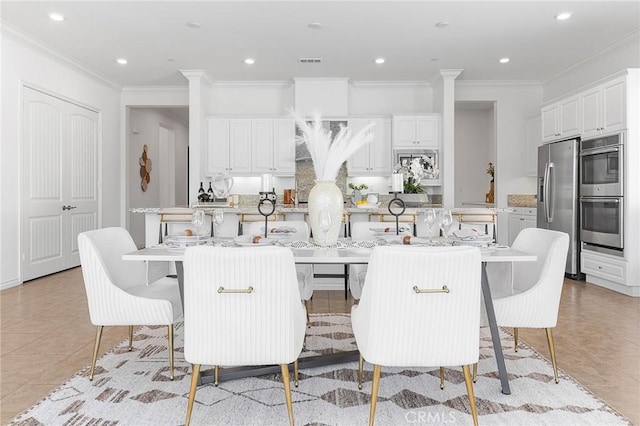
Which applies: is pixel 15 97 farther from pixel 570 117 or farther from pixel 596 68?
pixel 596 68

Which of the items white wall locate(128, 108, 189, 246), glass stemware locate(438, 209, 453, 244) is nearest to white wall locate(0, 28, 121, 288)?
white wall locate(128, 108, 189, 246)

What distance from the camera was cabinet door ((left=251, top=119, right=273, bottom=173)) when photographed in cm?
697

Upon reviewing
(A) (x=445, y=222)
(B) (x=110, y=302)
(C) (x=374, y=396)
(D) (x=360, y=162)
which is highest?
(D) (x=360, y=162)

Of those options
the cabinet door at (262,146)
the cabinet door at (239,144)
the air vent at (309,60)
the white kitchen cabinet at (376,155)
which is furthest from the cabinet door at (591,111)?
the cabinet door at (239,144)

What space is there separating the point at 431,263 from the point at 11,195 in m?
5.00

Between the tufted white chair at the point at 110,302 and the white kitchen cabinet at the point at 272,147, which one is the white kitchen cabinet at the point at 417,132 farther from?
the tufted white chair at the point at 110,302

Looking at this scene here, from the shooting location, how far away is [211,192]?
6703 millimetres

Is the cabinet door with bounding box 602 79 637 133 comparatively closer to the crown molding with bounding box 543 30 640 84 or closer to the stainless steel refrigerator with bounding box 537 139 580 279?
the stainless steel refrigerator with bounding box 537 139 580 279

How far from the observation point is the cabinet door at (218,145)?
6961 mm

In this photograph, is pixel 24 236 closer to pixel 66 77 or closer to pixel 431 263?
pixel 66 77

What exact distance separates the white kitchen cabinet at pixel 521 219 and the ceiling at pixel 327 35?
1997mm

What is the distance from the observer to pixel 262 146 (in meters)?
6.98

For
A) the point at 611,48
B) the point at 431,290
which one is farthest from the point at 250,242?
the point at 611,48

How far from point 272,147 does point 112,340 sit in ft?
14.2
